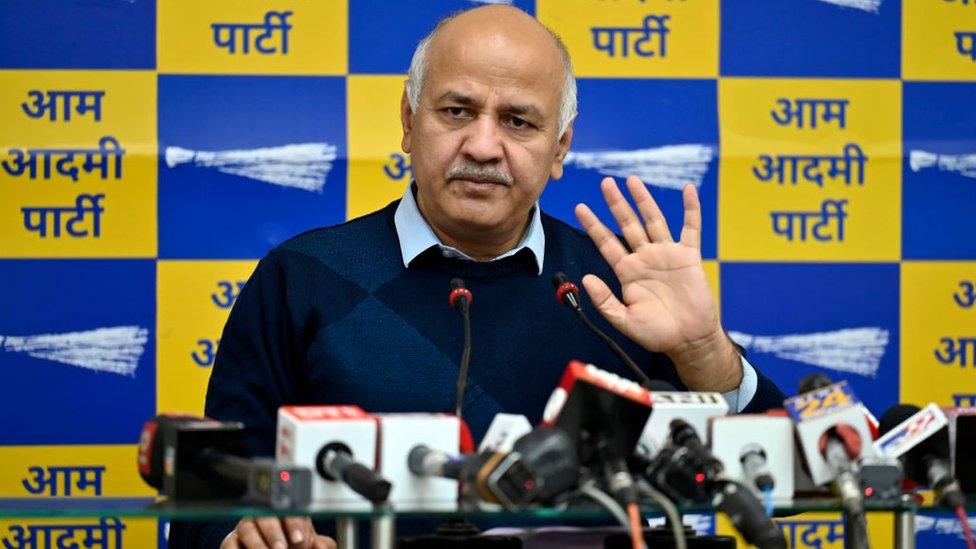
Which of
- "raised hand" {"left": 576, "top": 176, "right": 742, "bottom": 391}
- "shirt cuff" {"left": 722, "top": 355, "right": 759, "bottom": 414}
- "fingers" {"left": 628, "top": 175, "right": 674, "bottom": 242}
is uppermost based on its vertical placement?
"fingers" {"left": 628, "top": 175, "right": 674, "bottom": 242}

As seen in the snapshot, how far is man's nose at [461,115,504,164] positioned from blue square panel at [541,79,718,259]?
91cm

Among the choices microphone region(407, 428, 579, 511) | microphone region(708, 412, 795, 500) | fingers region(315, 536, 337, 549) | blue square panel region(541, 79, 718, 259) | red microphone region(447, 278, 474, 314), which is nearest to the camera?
microphone region(407, 428, 579, 511)

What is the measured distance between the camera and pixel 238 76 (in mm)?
3170

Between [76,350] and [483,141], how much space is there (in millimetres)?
1304

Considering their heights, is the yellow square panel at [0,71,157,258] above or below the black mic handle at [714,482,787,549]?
above

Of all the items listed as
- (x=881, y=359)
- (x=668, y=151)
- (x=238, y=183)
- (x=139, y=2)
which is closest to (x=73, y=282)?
(x=238, y=183)

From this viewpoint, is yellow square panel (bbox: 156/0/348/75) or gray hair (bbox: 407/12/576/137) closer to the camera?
gray hair (bbox: 407/12/576/137)

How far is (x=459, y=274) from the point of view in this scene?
2402 millimetres

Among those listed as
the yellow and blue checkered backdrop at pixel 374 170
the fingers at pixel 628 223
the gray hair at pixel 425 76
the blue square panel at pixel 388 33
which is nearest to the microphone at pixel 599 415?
the fingers at pixel 628 223

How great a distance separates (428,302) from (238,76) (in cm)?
108

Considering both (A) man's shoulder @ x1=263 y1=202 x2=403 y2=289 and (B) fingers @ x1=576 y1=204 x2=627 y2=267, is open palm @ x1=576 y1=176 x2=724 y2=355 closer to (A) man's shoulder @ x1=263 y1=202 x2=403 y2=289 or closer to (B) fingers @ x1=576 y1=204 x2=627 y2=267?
(B) fingers @ x1=576 y1=204 x2=627 y2=267

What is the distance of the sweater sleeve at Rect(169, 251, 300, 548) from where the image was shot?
86.4 inches

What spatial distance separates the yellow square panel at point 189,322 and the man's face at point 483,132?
0.89 m

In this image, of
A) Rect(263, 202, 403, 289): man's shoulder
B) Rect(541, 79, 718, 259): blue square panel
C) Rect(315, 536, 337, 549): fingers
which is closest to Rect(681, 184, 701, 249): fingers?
Rect(263, 202, 403, 289): man's shoulder
